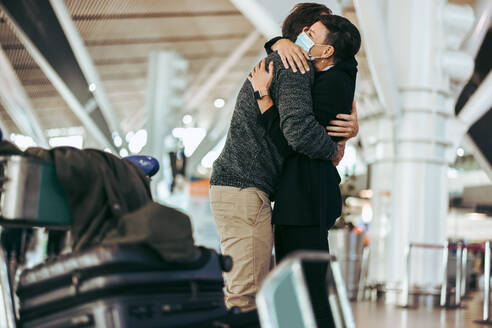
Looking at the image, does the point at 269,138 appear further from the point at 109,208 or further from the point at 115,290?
the point at 115,290

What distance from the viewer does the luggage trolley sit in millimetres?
1735

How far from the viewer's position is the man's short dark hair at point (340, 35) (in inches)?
92.7

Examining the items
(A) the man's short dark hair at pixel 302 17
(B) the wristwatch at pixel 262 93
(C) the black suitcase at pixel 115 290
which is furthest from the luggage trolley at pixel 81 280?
(A) the man's short dark hair at pixel 302 17

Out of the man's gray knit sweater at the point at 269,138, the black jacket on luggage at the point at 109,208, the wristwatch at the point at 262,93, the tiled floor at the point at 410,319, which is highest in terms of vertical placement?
the wristwatch at the point at 262,93

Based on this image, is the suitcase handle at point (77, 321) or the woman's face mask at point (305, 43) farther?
the woman's face mask at point (305, 43)

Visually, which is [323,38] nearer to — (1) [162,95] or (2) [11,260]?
(2) [11,260]

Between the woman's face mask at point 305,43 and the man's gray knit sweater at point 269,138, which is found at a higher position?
the woman's face mask at point 305,43

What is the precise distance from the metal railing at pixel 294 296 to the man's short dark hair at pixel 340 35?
0.88 meters

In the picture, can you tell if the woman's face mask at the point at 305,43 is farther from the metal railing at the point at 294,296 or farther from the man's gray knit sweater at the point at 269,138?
the metal railing at the point at 294,296

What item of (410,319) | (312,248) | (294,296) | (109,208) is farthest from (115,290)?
(410,319)

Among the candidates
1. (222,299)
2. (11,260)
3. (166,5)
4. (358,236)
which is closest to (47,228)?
(11,260)

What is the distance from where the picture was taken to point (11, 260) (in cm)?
200

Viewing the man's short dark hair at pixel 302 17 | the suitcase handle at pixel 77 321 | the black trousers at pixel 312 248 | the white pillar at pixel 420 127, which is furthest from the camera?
the white pillar at pixel 420 127

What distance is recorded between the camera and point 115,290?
5.69 ft
